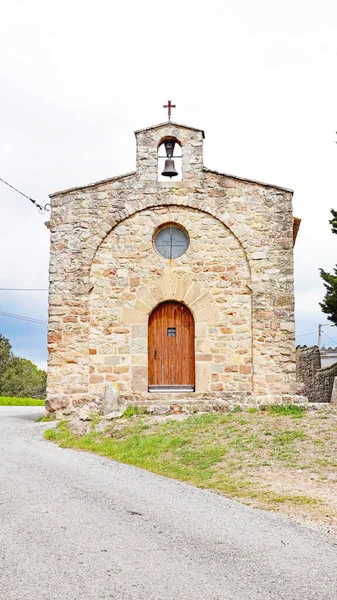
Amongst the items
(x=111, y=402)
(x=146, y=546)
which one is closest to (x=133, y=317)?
Result: (x=111, y=402)

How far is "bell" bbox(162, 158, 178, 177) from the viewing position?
47.0 ft

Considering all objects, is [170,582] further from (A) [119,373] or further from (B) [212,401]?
(A) [119,373]

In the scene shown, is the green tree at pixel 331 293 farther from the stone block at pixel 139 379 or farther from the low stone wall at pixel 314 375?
the stone block at pixel 139 379

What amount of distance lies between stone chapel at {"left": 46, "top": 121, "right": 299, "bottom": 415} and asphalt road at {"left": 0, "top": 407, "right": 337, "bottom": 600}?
5.89 meters

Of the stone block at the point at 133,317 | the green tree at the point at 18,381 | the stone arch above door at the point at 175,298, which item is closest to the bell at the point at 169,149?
the stone arch above door at the point at 175,298

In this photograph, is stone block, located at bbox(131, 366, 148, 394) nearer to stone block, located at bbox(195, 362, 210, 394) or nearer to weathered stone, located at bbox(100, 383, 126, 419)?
weathered stone, located at bbox(100, 383, 126, 419)

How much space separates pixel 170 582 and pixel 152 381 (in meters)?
9.52

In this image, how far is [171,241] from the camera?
46.9ft

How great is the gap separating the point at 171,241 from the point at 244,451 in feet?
21.3

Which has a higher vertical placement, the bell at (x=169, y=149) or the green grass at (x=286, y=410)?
the bell at (x=169, y=149)

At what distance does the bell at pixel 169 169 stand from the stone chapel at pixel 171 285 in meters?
0.02

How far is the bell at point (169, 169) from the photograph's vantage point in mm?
14336

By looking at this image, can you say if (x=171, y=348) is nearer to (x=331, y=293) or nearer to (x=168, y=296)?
(x=168, y=296)

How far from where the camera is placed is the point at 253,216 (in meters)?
14.2
